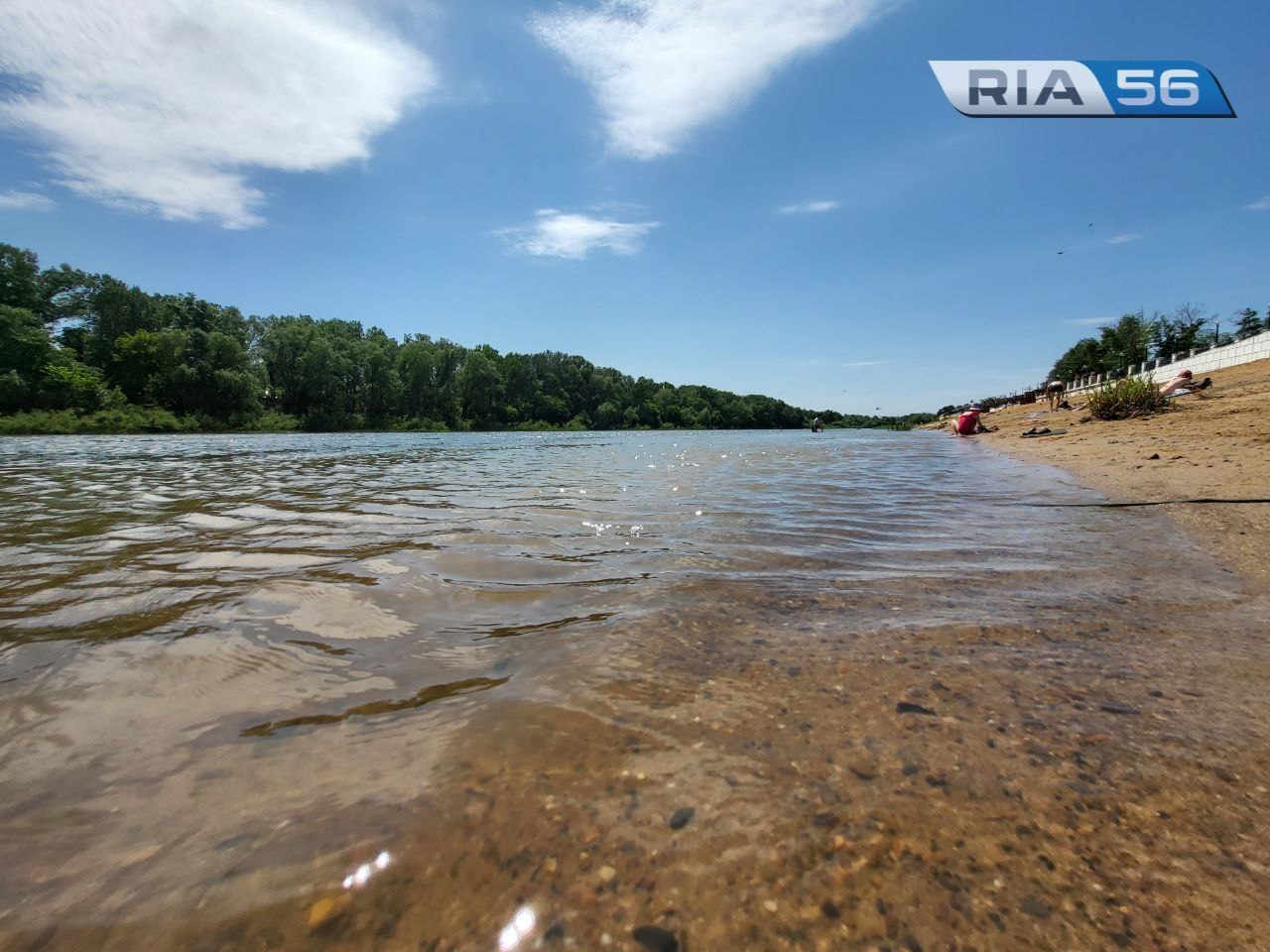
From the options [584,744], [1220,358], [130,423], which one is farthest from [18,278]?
[1220,358]

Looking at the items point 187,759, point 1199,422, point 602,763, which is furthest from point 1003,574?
point 1199,422

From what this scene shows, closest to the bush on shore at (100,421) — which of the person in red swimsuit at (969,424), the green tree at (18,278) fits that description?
the green tree at (18,278)

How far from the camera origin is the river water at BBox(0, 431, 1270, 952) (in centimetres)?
113

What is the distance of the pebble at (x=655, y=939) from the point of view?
103 centimetres

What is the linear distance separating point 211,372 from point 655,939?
7442 cm

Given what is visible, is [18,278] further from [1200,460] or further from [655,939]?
[1200,460]

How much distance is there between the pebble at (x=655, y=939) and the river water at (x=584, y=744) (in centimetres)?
1

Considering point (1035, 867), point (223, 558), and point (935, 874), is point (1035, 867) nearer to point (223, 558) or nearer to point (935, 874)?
point (935, 874)

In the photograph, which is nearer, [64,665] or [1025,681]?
[1025,681]

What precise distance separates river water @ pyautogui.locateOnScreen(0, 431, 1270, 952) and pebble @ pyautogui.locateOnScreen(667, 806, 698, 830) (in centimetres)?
4

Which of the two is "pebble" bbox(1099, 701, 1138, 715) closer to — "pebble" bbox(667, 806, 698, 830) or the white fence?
"pebble" bbox(667, 806, 698, 830)

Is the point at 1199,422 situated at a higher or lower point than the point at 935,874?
higher

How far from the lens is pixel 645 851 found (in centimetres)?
127

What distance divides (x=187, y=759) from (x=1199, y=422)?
19128 millimetres
